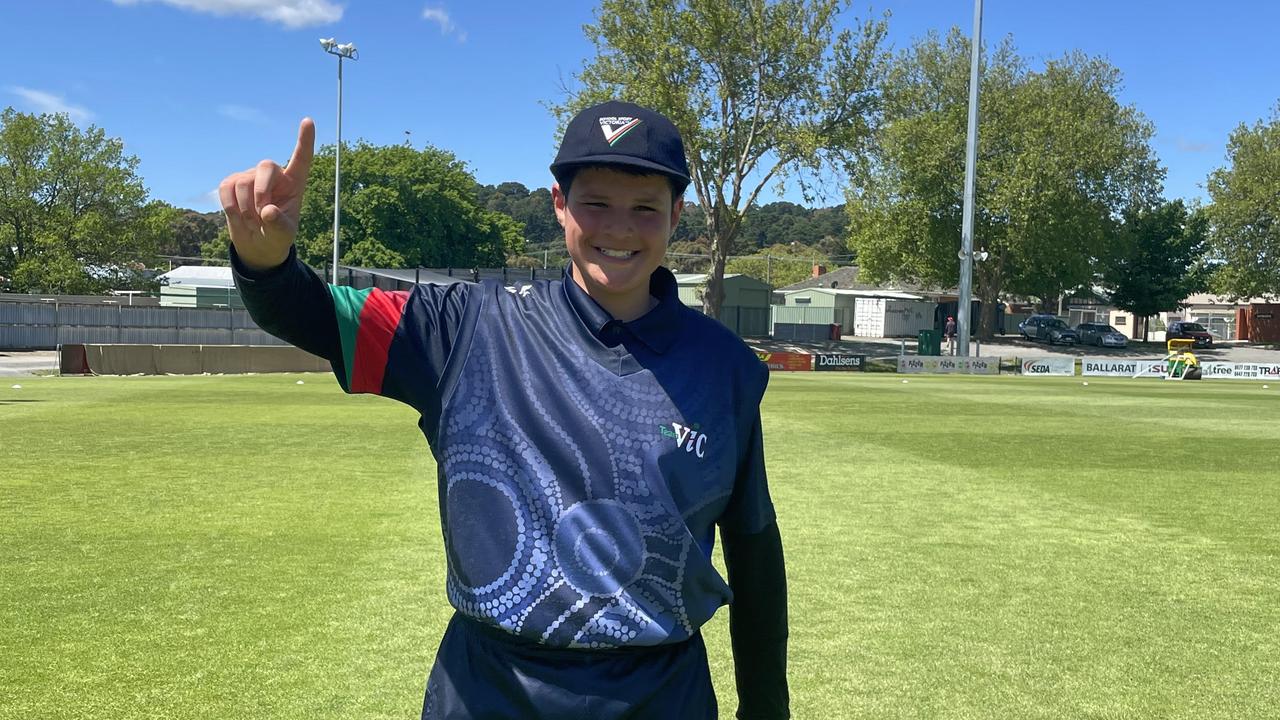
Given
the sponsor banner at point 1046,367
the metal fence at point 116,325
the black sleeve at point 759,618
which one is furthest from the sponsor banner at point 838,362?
the black sleeve at point 759,618

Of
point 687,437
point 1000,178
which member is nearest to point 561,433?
point 687,437

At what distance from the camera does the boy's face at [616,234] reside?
90.5 inches

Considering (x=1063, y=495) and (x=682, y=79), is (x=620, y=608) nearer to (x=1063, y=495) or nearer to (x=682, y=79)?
(x=1063, y=495)

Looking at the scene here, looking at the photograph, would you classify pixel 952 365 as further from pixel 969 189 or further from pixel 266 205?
pixel 266 205

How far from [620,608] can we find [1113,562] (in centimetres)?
→ 696

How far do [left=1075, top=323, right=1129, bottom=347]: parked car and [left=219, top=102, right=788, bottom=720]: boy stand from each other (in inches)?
2517

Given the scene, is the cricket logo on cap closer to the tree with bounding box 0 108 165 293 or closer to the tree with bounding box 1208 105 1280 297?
the tree with bounding box 0 108 165 293

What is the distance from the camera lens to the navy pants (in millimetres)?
2074

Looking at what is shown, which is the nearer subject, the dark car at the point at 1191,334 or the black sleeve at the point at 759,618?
the black sleeve at the point at 759,618

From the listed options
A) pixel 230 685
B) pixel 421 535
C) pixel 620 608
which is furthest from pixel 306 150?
pixel 421 535

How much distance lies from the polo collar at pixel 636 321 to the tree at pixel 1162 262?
69.0m

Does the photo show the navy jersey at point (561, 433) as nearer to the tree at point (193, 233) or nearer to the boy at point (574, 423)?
the boy at point (574, 423)

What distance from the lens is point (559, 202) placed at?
2473 millimetres

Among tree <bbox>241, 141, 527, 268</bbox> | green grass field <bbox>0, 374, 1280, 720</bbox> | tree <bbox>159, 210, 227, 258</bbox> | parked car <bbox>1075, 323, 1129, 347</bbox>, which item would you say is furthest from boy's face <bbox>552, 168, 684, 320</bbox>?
tree <bbox>159, 210, 227, 258</bbox>
